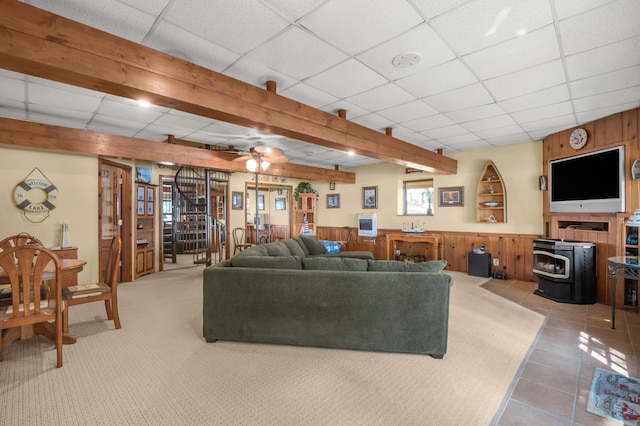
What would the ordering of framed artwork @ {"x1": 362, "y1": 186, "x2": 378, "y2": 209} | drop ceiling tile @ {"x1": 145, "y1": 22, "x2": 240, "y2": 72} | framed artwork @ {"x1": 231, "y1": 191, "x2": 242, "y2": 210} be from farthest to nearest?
framed artwork @ {"x1": 362, "y1": 186, "x2": 378, "y2": 209}, framed artwork @ {"x1": 231, "y1": 191, "x2": 242, "y2": 210}, drop ceiling tile @ {"x1": 145, "y1": 22, "x2": 240, "y2": 72}

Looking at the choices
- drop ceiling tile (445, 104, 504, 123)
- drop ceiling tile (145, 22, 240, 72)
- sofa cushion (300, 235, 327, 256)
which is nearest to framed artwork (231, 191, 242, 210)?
sofa cushion (300, 235, 327, 256)

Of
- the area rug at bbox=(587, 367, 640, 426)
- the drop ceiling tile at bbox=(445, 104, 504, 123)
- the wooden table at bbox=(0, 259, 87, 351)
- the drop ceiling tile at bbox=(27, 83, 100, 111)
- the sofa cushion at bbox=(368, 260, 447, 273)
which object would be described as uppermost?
the drop ceiling tile at bbox=(445, 104, 504, 123)

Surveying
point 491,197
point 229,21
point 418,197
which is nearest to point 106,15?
point 229,21

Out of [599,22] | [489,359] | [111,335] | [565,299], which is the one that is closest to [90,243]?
[111,335]

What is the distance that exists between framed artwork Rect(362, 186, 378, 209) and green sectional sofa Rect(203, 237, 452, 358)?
516cm

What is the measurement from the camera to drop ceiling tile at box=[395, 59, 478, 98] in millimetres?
2629

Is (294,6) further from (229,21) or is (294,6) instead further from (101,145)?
(101,145)

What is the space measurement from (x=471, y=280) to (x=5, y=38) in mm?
6433

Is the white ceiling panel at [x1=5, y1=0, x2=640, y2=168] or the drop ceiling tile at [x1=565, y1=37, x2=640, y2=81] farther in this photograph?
the drop ceiling tile at [x1=565, y1=37, x2=640, y2=81]

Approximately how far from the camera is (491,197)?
A: 5.92m

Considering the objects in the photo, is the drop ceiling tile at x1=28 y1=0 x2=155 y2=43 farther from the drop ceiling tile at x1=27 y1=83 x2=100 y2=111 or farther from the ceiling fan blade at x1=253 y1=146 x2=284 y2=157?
the ceiling fan blade at x1=253 y1=146 x2=284 y2=157

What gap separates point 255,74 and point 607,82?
3.51 meters

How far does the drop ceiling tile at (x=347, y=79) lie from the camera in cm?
263

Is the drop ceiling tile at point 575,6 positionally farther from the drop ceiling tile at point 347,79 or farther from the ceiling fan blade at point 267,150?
the ceiling fan blade at point 267,150
